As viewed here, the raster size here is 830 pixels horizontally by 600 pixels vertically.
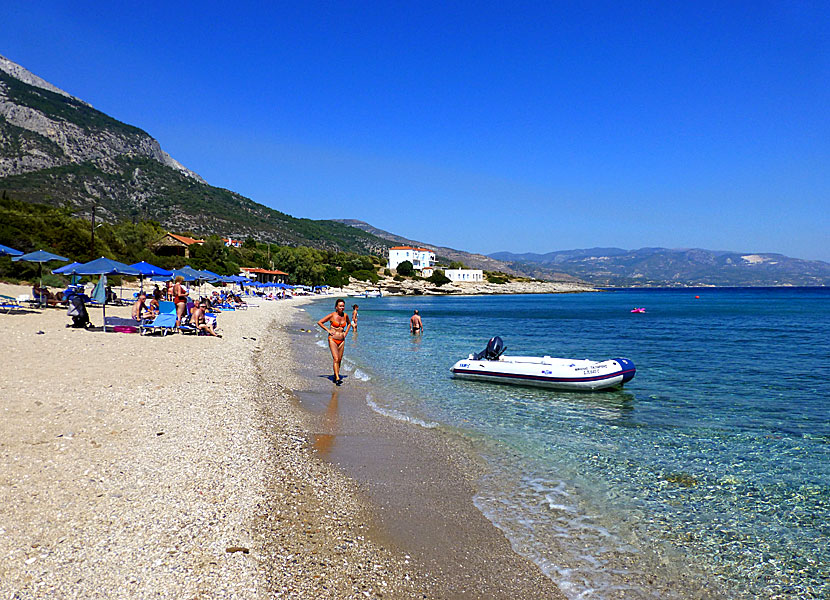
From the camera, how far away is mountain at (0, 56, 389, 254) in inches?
3952

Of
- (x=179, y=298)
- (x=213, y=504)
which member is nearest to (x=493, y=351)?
(x=213, y=504)

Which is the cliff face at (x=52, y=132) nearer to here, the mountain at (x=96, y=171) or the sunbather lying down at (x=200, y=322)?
the mountain at (x=96, y=171)

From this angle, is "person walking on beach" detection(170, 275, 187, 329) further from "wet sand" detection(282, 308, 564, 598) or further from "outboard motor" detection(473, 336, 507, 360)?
"outboard motor" detection(473, 336, 507, 360)

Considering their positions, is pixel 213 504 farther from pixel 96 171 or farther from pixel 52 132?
pixel 52 132

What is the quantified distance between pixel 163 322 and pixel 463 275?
115m

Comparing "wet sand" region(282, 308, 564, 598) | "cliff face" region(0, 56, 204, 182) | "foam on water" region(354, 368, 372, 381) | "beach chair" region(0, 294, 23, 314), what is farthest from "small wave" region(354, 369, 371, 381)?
"cliff face" region(0, 56, 204, 182)

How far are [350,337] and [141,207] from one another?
363 ft

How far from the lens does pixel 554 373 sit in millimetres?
12750

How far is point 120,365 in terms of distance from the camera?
11.2 meters

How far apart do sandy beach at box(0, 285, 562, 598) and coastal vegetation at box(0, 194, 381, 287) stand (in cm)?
3249

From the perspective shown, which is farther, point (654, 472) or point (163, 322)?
point (163, 322)

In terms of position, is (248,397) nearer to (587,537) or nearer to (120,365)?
(120,365)

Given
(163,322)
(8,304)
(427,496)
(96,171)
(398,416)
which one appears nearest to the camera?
(427,496)

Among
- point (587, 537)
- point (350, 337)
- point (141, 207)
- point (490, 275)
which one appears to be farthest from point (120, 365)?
point (490, 275)
